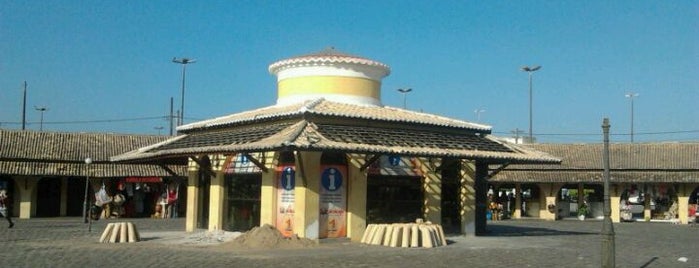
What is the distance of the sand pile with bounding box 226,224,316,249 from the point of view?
1873 cm

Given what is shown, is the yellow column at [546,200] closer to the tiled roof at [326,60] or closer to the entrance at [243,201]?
the tiled roof at [326,60]

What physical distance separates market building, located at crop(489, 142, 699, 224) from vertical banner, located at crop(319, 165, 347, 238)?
25202 millimetres

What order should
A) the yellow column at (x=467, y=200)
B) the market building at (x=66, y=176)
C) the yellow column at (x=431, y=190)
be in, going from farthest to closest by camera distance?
the market building at (x=66, y=176) < the yellow column at (x=467, y=200) < the yellow column at (x=431, y=190)

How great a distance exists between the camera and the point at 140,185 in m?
40.9

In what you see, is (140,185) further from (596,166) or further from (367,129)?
(596,166)

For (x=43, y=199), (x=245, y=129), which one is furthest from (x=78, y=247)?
(x=43, y=199)

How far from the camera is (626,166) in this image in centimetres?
4431

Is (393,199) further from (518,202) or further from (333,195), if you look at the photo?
(518,202)

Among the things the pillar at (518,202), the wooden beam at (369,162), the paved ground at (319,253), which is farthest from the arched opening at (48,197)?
the pillar at (518,202)

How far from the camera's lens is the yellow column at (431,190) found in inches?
892

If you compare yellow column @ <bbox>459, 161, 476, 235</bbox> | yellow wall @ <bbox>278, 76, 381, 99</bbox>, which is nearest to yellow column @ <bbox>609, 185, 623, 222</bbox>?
yellow column @ <bbox>459, 161, 476, 235</bbox>

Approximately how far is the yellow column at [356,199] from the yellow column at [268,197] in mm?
2125

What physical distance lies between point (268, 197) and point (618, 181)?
28554 mm

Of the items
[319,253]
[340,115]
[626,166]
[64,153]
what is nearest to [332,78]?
[340,115]
